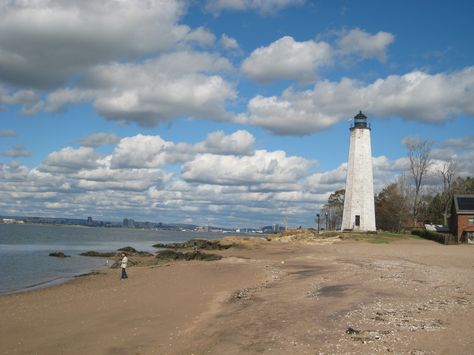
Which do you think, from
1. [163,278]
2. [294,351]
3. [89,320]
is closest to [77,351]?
[89,320]

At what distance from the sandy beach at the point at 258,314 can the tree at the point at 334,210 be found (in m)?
69.6

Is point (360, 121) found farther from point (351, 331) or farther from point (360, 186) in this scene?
point (351, 331)

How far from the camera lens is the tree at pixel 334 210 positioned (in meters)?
96.5

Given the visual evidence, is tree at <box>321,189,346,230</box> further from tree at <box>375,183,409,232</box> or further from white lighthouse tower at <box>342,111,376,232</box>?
white lighthouse tower at <box>342,111,376,232</box>

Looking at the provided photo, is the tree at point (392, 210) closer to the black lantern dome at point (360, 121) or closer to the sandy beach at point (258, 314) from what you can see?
the black lantern dome at point (360, 121)

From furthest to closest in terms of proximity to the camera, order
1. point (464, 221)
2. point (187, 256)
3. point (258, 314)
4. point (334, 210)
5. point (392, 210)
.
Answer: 1. point (334, 210)
2. point (392, 210)
3. point (464, 221)
4. point (187, 256)
5. point (258, 314)

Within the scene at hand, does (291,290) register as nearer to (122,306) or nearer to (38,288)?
(122,306)

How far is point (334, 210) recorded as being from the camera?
9831 cm

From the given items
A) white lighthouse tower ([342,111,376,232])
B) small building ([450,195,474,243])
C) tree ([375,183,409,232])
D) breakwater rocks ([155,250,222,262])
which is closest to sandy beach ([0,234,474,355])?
breakwater rocks ([155,250,222,262])

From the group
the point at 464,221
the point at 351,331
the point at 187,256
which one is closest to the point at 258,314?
the point at 351,331

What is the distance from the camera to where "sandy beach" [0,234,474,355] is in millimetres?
11539

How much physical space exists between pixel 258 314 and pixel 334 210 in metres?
85.1

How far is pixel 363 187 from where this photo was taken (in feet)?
183

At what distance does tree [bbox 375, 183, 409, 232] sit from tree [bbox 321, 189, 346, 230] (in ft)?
46.1
